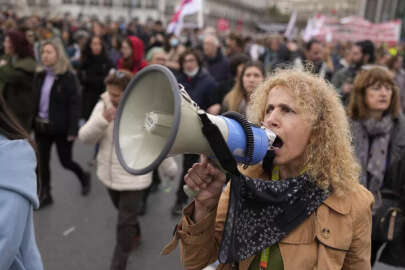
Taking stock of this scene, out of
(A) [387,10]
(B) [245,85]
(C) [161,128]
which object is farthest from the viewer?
(A) [387,10]

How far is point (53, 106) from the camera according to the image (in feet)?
14.3

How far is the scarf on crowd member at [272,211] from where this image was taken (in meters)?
1.40

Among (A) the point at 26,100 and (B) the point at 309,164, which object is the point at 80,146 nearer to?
(A) the point at 26,100

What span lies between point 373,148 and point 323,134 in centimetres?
152

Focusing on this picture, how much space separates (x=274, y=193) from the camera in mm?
1422

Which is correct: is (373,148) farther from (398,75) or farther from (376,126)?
(398,75)

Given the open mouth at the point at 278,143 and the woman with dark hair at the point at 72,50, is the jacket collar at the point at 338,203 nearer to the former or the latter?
the open mouth at the point at 278,143

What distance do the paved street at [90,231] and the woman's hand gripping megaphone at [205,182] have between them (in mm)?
2256

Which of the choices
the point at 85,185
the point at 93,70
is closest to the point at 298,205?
the point at 85,185

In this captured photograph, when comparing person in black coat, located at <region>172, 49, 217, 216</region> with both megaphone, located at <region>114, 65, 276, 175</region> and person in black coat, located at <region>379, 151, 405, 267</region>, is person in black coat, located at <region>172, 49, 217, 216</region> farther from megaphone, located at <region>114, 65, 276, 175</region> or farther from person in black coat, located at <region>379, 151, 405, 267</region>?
megaphone, located at <region>114, 65, 276, 175</region>

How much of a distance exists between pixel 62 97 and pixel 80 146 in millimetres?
2445

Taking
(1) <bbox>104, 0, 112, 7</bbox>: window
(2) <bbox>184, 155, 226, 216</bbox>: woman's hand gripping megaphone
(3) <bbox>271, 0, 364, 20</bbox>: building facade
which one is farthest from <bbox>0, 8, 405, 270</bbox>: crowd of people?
(3) <bbox>271, 0, 364, 20</bbox>: building facade

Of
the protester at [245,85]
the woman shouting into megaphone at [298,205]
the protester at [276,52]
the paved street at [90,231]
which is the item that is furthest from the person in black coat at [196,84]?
the protester at [276,52]

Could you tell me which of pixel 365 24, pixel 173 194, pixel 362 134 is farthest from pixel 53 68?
pixel 365 24
